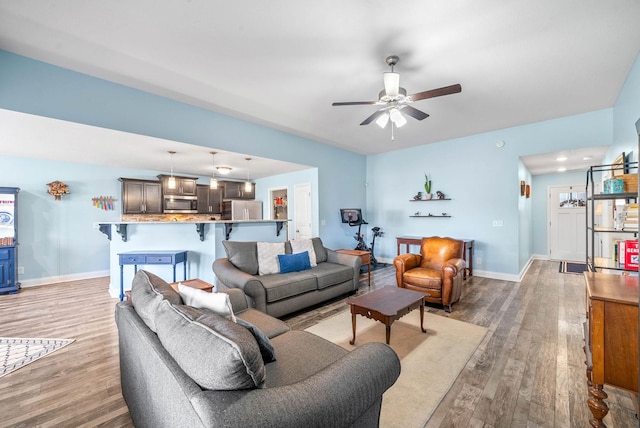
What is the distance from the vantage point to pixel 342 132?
4.96 metres

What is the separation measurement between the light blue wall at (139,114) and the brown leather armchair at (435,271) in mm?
2231

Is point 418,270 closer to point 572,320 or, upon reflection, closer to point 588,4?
point 572,320

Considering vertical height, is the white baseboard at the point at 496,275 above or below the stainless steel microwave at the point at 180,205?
below

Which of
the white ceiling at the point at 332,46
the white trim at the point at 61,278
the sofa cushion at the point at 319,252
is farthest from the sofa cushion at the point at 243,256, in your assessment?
the white trim at the point at 61,278

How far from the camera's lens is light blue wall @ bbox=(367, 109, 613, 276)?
4.37 metres

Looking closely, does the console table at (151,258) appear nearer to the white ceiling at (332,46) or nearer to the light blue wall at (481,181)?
the white ceiling at (332,46)

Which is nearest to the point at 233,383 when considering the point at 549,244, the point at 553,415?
the point at 553,415

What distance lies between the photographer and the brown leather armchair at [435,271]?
11.0ft

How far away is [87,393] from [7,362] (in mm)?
1120

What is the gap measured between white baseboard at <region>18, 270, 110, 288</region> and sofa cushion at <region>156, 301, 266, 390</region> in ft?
19.9

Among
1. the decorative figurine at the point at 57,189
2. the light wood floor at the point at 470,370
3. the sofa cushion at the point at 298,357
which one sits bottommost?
the light wood floor at the point at 470,370

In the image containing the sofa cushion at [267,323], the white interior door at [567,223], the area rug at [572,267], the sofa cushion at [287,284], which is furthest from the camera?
the white interior door at [567,223]

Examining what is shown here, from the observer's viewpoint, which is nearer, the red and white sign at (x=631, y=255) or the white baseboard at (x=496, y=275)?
the red and white sign at (x=631, y=255)

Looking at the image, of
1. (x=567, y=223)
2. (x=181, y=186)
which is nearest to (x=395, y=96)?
(x=181, y=186)
